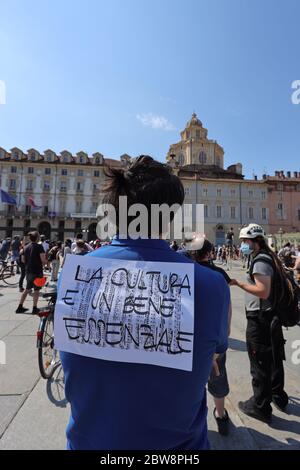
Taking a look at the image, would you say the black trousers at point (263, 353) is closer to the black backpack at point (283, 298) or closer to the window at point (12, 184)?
the black backpack at point (283, 298)

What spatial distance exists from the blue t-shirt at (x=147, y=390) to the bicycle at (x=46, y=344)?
2763 millimetres

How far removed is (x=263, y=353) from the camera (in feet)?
9.45

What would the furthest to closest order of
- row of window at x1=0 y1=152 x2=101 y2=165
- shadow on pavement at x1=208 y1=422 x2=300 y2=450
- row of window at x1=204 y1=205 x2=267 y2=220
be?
row of window at x1=204 y1=205 x2=267 y2=220 < row of window at x1=0 y1=152 x2=101 y2=165 < shadow on pavement at x1=208 y1=422 x2=300 y2=450

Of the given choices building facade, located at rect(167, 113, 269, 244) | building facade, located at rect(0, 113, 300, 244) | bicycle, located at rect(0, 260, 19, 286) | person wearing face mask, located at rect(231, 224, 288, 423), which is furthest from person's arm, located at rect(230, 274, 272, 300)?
building facade, located at rect(167, 113, 269, 244)

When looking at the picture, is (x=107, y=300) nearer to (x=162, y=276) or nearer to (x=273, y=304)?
(x=162, y=276)

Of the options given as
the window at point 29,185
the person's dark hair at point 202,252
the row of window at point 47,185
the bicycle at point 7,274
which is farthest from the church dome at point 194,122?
the person's dark hair at point 202,252

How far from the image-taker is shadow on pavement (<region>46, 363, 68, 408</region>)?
120 inches

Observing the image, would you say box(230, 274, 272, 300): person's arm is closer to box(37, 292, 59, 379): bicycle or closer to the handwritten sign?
the handwritten sign

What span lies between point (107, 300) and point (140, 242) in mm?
268

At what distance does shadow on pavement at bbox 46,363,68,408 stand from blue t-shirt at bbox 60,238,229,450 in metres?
2.33

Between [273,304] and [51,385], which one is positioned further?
[51,385]

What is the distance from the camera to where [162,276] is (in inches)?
42.4

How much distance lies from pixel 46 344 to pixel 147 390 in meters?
3.35

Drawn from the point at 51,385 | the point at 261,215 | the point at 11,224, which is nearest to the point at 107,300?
the point at 51,385
